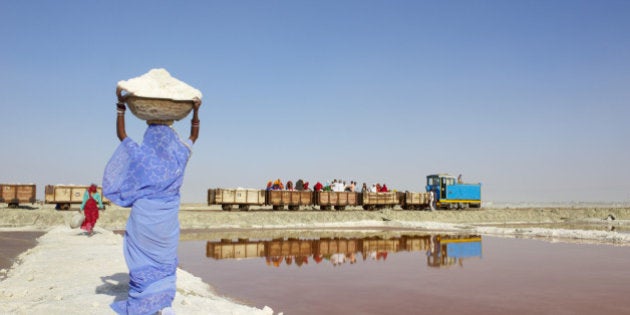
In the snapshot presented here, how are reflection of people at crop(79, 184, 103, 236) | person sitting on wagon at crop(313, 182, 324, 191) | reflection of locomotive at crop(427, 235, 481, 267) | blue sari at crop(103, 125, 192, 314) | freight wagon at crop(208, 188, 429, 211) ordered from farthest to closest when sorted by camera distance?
1. person sitting on wagon at crop(313, 182, 324, 191)
2. freight wagon at crop(208, 188, 429, 211)
3. reflection of people at crop(79, 184, 103, 236)
4. reflection of locomotive at crop(427, 235, 481, 267)
5. blue sari at crop(103, 125, 192, 314)

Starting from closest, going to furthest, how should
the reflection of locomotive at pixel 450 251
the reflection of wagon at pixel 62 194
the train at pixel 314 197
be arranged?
the reflection of locomotive at pixel 450 251
the reflection of wagon at pixel 62 194
the train at pixel 314 197

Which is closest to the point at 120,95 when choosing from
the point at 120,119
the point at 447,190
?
the point at 120,119

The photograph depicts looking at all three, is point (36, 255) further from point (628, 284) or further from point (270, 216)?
point (270, 216)

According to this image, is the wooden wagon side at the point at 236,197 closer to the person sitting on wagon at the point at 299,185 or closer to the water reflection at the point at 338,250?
the person sitting on wagon at the point at 299,185

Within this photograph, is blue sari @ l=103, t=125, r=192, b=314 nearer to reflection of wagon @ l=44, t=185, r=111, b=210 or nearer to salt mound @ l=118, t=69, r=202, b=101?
salt mound @ l=118, t=69, r=202, b=101

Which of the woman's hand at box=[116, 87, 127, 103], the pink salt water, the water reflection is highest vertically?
the woman's hand at box=[116, 87, 127, 103]

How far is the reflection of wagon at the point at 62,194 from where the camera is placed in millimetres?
27266

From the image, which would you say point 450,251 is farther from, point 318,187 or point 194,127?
point 318,187

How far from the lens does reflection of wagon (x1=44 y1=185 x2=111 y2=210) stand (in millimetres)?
27266

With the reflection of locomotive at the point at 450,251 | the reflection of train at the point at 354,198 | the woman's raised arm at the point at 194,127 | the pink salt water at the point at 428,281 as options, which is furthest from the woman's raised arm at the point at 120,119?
the reflection of train at the point at 354,198

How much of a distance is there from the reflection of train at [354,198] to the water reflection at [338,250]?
11.3 m

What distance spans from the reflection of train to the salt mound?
24.9 metres

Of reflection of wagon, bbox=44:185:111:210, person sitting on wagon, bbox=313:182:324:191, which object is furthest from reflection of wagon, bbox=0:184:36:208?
person sitting on wagon, bbox=313:182:324:191

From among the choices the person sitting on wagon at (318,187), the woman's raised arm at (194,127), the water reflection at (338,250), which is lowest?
the water reflection at (338,250)
